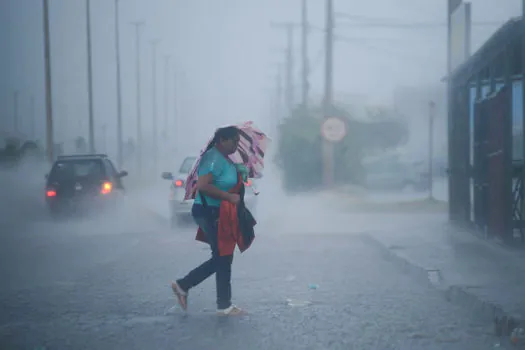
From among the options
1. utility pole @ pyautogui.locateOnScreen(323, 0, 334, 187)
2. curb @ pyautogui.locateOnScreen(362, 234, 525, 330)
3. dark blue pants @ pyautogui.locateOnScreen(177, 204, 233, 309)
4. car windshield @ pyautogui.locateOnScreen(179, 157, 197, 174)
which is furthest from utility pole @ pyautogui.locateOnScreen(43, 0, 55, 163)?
dark blue pants @ pyautogui.locateOnScreen(177, 204, 233, 309)

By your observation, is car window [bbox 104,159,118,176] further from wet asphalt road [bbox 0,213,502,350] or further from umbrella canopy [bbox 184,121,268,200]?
umbrella canopy [bbox 184,121,268,200]

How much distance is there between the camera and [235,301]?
8273 millimetres

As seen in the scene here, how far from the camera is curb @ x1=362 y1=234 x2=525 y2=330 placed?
22.6 ft

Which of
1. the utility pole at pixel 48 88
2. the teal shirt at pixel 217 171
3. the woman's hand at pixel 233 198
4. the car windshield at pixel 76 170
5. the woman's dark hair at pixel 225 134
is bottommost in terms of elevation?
the car windshield at pixel 76 170

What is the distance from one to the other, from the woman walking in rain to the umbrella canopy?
24 centimetres

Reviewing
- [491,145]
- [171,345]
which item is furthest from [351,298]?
[491,145]

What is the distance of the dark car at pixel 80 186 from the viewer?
775 inches

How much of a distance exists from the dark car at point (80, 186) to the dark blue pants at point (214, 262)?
12.8 m

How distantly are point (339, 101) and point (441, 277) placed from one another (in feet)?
79.4

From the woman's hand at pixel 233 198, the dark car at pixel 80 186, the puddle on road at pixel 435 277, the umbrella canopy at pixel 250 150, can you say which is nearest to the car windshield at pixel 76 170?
the dark car at pixel 80 186

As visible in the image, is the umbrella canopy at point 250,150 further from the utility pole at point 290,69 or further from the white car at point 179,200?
the utility pole at point 290,69

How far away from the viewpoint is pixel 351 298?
844 cm

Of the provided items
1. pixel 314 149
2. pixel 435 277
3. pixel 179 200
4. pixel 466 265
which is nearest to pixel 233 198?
pixel 435 277

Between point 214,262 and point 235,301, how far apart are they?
1.12 metres
